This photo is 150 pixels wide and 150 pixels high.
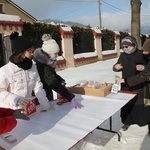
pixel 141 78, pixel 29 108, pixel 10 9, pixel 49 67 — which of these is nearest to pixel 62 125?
pixel 29 108

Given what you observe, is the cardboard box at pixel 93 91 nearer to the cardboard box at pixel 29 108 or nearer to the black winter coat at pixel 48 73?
the black winter coat at pixel 48 73

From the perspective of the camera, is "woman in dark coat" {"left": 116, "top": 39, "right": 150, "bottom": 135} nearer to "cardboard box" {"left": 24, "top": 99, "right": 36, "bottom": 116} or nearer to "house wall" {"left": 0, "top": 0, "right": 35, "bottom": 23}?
"cardboard box" {"left": 24, "top": 99, "right": 36, "bottom": 116}

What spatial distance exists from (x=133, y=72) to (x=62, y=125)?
1552 millimetres

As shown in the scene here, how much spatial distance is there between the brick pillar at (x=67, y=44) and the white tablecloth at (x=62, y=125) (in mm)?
9228

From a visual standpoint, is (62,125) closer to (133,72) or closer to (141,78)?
(141,78)

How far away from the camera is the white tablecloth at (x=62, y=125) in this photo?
5.13 feet

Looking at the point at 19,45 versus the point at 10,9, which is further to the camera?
the point at 10,9

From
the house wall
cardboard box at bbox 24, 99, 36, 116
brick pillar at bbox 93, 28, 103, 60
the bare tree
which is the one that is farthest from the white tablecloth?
the house wall

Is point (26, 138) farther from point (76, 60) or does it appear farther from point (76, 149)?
point (76, 60)

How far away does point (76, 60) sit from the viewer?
1245cm

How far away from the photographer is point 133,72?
3037 millimetres

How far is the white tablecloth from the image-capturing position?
1.56 meters

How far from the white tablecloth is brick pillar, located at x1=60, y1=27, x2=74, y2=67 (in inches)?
363

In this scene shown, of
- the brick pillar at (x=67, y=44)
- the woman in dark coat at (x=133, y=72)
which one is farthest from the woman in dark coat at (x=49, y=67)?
the brick pillar at (x=67, y=44)
